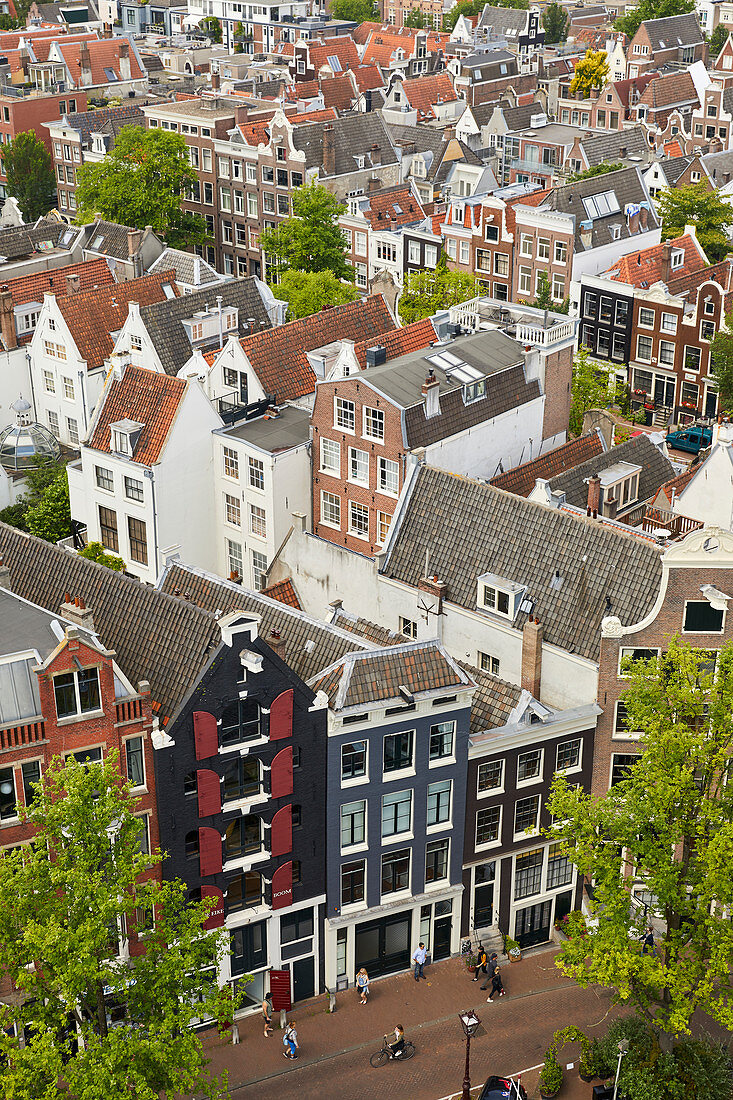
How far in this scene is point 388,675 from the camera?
61188 millimetres

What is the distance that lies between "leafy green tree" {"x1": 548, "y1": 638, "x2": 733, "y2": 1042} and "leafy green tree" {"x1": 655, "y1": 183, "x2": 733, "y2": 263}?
90184 millimetres

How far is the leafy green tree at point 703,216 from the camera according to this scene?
13575 cm

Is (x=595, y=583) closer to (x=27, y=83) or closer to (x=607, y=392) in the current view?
(x=607, y=392)

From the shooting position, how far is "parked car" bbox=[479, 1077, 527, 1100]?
2328 inches

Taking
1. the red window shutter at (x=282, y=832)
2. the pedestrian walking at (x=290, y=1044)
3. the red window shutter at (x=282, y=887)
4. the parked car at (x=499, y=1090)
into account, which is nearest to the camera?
the parked car at (x=499, y=1090)

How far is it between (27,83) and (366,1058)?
546 feet

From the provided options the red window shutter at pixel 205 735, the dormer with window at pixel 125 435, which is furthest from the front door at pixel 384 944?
the dormer with window at pixel 125 435

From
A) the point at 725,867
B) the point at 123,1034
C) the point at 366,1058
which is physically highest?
the point at 725,867

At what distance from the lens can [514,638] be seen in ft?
232

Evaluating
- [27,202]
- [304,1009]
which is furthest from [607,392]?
[27,202]

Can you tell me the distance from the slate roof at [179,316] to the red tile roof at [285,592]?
25.3 meters

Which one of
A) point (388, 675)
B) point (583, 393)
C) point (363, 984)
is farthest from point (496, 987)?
point (583, 393)

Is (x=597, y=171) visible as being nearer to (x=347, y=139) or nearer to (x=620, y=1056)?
(x=347, y=139)

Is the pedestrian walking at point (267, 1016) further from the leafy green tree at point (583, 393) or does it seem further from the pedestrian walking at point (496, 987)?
the leafy green tree at point (583, 393)
